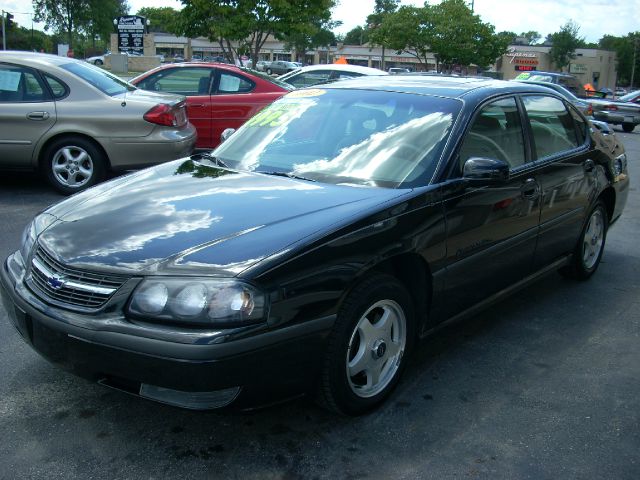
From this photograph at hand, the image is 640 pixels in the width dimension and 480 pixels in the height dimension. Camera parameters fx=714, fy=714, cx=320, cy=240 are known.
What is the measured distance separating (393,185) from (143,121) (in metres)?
5.08

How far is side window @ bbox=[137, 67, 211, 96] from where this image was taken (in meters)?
10.3

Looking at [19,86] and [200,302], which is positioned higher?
[19,86]

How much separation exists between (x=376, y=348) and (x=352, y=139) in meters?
1.28

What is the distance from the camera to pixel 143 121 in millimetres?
8016

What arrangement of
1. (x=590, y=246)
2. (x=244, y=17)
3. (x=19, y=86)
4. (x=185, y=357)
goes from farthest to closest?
(x=244, y=17) < (x=19, y=86) < (x=590, y=246) < (x=185, y=357)

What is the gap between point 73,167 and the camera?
26.4 feet

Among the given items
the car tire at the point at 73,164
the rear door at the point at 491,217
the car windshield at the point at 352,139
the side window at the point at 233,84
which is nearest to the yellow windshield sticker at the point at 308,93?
the car windshield at the point at 352,139

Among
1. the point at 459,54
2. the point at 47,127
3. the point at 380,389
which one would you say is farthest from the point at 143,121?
the point at 459,54

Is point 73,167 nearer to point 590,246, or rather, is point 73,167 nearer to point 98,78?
point 98,78

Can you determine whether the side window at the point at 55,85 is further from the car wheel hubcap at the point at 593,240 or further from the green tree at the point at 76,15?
the green tree at the point at 76,15

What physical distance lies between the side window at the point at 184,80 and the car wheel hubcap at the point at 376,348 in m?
7.58

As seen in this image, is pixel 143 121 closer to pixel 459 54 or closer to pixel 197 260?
pixel 197 260

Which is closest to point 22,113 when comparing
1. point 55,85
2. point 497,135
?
point 55,85

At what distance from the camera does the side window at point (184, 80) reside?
1034 centimetres
